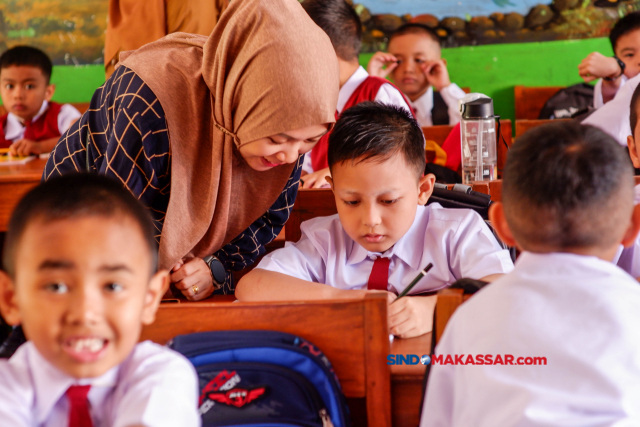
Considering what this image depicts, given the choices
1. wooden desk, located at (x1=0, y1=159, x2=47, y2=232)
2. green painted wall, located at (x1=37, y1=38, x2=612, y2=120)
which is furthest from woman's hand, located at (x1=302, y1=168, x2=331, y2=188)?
green painted wall, located at (x1=37, y1=38, x2=612, y2=120)

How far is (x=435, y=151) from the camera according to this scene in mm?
2787

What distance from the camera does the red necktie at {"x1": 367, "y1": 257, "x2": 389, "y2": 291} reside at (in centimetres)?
158

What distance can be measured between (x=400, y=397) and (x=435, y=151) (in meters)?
1.84

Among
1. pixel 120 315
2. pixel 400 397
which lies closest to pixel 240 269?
pixel 400 397

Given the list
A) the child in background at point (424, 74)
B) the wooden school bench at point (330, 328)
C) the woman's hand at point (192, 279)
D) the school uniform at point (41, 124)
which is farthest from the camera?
the child in background at point (424, 74)

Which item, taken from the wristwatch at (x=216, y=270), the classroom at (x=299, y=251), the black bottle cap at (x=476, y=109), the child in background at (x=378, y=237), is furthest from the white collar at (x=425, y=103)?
the wristwatch at (x=216, y=270)

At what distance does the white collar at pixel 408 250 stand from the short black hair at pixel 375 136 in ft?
0.46

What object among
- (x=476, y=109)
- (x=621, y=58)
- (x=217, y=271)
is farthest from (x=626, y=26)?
(x=217, y=271)

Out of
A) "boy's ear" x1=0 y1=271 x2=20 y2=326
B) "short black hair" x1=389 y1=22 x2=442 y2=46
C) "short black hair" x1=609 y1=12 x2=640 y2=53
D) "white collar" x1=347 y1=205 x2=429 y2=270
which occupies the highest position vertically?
"short black hair" x1=389 y1=22 x2=442 y2=46

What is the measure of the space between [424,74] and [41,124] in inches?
104

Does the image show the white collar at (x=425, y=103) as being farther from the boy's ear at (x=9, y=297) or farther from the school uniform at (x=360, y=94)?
the boy's ear at (x=9, y=297)

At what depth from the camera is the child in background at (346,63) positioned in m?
2.68

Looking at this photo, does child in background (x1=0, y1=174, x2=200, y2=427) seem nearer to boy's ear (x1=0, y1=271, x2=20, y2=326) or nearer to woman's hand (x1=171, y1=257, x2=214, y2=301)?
boy's ear (x1=0, y1=271, x2=20, y2=326)

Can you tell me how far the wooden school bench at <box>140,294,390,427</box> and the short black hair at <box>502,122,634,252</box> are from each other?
28 centimetres
